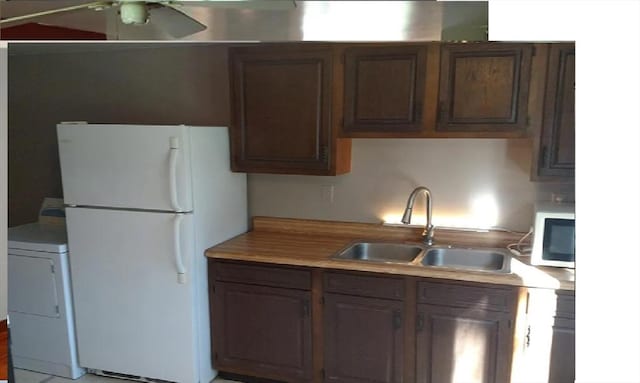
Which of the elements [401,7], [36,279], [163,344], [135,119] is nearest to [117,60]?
[135,119]

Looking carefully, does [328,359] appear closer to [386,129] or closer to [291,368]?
[291,368]

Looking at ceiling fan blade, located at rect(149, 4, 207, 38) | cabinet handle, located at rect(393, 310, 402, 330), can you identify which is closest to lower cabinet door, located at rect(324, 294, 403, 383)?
cabinet handle, located at rect(393, 310, 402, 330)

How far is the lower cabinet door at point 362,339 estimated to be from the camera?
7.92ft

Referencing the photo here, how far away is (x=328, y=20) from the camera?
3.78 ft

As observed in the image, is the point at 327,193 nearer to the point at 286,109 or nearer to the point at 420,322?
the point at 286,109

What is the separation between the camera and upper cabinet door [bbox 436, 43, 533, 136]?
7.57ft

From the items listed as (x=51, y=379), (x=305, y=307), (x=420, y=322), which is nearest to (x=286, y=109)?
(x=305, y=307)

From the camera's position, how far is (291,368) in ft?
8.57

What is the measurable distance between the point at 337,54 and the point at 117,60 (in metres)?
1.68

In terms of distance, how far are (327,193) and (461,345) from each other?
1221 mm

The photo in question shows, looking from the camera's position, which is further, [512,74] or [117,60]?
[117,60]

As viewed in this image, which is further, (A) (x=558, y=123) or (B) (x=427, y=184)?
(B) (x=427, y=184)

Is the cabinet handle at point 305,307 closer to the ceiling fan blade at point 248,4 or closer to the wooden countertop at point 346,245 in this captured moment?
the wooden countertop at point 346,245
